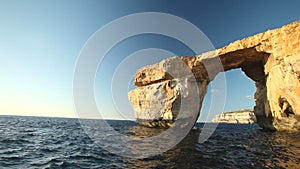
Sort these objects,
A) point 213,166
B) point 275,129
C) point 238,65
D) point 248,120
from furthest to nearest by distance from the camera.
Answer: point 248,120
point 238,65
point 275,129
point 213,166

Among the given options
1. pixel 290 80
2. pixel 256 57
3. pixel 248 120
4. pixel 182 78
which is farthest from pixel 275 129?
pixel 248 120

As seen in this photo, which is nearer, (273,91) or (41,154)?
(41,154)

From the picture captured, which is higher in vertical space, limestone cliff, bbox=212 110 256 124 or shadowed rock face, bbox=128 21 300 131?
shadowed rock face, bbox=128 21 300 131

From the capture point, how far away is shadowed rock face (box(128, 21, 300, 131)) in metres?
19.1

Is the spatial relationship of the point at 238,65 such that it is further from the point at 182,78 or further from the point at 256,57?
the point at 182,78

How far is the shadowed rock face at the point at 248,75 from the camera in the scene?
1911 centimetres

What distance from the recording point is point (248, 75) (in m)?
29.8

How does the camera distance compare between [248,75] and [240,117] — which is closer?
[248,75]

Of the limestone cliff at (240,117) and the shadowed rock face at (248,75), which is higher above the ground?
the shadowed rock face at (248,75)

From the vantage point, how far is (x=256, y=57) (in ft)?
81.6

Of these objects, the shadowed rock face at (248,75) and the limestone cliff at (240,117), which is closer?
the shadowed rock face at (248,75)

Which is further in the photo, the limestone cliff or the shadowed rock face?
the limestone cliff

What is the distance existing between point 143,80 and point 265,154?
86.4 ft

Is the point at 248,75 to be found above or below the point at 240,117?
above
